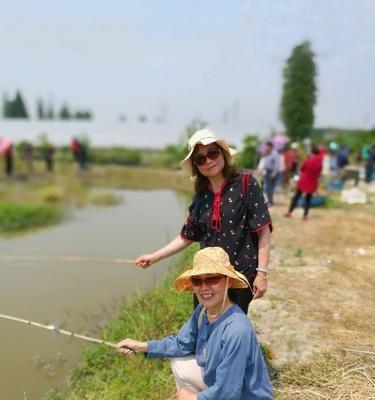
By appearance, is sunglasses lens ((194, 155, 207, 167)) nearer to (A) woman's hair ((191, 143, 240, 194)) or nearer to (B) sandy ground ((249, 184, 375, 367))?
(A) woman's hair ((191, 143, 240, 194))

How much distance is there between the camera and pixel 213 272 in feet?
6.97

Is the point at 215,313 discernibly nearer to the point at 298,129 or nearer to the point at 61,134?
the point at 298,129

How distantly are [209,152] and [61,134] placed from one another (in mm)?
28288

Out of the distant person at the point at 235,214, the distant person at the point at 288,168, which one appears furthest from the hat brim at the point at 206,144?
the distant person at the point at 288,168

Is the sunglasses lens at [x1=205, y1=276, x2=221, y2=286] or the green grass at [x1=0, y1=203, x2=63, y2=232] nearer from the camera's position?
the sunglasses lens at [x1=205, y1=276, x2=221, y2=286]

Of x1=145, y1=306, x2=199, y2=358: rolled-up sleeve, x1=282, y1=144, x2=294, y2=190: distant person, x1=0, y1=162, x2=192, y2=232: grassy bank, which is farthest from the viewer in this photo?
x1=282, y1=144, x2=294, y2=190: distant person

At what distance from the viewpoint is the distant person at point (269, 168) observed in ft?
30.8

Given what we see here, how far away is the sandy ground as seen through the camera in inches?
142

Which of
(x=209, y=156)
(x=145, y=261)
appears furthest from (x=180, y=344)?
(x=209, y=156)

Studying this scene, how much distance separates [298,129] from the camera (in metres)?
27.0

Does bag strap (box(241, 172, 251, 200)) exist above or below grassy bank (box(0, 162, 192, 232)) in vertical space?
above

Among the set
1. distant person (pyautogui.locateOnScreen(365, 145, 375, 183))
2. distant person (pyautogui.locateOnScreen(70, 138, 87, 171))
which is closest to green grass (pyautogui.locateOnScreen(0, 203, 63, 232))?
distant person (pyautogui.locateOnScreen(70, 138, 87, 171))

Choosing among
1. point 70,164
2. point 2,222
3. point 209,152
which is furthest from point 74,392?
point 70,164

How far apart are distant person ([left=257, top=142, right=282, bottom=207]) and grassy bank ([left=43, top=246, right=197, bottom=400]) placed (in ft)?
16.5
